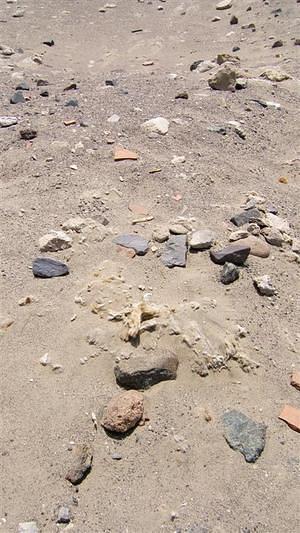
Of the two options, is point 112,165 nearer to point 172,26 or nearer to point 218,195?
point 218,195

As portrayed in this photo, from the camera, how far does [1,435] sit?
217 cm

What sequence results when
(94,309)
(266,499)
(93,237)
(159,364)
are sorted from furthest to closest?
1. (93,237)
2. (94,309)
3. (159,364)
4. (266,499)

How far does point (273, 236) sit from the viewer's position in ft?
10.8

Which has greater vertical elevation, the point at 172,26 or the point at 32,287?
the point at 32,287

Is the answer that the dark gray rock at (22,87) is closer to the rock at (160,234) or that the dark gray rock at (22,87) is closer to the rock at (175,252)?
the rock at (160,234)

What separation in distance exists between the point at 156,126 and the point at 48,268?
6.78 feet

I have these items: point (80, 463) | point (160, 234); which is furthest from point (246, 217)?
point (80, 463)

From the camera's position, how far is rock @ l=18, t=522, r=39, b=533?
186 cm

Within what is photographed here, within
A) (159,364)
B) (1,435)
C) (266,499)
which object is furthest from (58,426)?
(266,499)

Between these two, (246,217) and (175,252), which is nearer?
(175,252)

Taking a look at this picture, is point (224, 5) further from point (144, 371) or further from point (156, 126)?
point (144, 371)

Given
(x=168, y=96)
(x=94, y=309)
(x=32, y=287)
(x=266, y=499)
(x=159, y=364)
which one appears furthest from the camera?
(x=168, y=96)

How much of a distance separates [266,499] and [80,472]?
0.72 meters

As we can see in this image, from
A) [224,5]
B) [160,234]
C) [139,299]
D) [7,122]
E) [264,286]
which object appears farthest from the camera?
[224,5]
